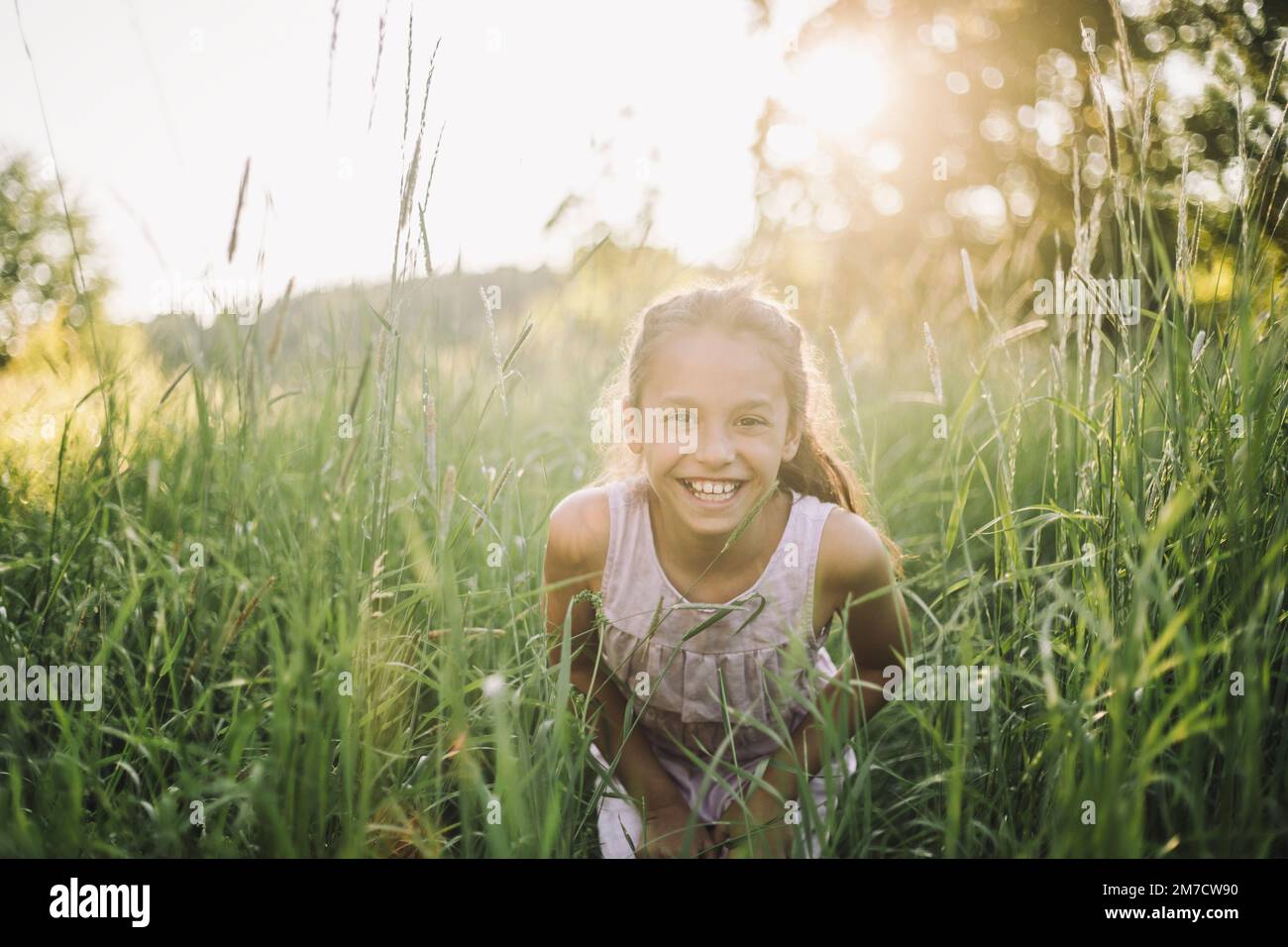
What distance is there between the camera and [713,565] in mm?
1524

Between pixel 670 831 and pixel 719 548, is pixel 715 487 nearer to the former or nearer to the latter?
pixel 719 548

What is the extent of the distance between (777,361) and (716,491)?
327mm

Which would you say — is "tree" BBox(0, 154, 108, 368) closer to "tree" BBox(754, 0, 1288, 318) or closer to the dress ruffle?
the dress ruffle

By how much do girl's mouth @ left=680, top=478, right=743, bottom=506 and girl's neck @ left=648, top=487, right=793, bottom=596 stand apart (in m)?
0.12

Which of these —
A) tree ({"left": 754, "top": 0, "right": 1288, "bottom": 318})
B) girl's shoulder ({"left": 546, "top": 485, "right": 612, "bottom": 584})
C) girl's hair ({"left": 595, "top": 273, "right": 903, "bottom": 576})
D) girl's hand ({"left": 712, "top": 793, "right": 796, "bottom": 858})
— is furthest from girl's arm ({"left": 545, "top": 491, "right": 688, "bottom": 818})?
tree ({"left": 754, "top": 0, "right": 1288, "bottom": 318})

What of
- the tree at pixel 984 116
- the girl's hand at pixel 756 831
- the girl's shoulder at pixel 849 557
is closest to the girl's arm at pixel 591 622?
the girl's hand at pixel 756 831

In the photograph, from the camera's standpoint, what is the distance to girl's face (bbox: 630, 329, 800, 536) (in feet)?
4.89

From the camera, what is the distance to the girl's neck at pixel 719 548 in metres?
1.64

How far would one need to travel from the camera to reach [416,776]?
4.00 feet

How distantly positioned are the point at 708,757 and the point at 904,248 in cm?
493

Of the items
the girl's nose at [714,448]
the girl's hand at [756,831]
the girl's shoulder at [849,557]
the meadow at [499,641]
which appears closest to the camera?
the meadow at [499,641]

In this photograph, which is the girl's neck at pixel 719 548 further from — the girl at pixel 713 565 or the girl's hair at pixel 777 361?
the girl's hair at pixel 777 361

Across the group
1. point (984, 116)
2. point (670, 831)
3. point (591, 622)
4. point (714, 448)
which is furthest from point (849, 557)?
point (984, 116)
